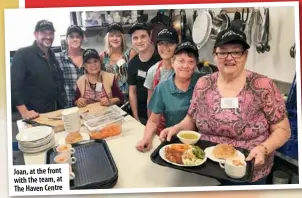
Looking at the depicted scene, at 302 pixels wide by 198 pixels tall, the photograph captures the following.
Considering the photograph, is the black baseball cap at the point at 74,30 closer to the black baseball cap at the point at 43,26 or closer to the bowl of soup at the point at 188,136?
the black baseball cap at the point at 43,26

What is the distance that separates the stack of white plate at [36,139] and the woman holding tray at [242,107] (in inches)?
20.8

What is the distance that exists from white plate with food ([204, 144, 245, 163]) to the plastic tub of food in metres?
0.34

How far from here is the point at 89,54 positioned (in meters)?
1.59

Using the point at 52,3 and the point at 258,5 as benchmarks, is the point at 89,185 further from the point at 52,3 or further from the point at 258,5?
the point at 258,5

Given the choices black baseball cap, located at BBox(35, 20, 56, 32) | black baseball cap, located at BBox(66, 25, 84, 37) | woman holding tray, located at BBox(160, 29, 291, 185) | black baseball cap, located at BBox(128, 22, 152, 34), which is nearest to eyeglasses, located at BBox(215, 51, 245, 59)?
woman holding tray, located at BBox(160, 29, 291, 185)

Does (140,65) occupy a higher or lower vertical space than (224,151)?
higher

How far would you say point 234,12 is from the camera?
1579 mm

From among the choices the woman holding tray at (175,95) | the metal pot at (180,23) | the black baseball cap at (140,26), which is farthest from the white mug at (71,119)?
the metal pot at (180,23)

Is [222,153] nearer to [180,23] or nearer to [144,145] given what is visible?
[144,145]

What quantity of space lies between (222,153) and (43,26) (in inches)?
32.0

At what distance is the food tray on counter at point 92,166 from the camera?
5.17 feet

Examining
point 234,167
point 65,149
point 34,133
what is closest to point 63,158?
point 65,149

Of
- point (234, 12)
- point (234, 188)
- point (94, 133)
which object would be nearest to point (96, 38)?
point (94, 133)

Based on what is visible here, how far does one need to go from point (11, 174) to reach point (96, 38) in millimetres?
598
